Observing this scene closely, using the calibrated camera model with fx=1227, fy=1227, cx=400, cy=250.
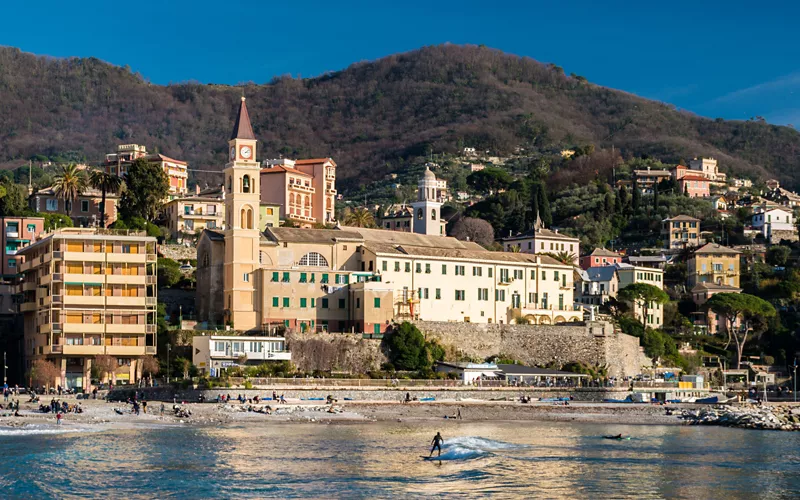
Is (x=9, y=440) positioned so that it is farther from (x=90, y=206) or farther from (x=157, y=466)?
(x=90, y=206)

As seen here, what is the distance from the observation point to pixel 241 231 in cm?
8594

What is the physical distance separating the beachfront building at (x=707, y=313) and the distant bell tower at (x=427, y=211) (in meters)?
26.4

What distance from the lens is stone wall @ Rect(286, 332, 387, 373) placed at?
81.5 metres

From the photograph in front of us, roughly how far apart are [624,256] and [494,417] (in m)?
58.6

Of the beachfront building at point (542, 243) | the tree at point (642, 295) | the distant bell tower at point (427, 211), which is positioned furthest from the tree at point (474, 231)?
the tree at point (642, 295)

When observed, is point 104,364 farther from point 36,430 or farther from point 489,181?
point 489,181

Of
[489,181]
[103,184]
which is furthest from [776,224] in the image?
[103,184]

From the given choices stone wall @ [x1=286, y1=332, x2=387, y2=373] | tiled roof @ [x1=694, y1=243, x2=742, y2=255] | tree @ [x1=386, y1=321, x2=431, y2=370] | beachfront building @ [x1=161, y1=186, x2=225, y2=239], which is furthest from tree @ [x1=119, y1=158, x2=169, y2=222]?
tiled roof @ [x1=694, y1=243, x2=742, y2=255]

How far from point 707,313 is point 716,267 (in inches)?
450

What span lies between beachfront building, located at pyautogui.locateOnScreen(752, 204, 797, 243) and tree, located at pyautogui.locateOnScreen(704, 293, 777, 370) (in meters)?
32.7

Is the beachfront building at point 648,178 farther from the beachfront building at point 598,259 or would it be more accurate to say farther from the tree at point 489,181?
the beachfront building at point 598,259

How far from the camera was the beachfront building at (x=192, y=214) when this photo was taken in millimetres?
108562

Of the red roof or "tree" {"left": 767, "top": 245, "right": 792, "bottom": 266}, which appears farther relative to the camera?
"tree" {"left": 767, "top": 245, "right": 792, "bottom": 266}

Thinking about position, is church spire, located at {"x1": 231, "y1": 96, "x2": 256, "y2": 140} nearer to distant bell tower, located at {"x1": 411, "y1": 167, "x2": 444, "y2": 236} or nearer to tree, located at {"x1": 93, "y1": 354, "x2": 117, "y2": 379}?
tree, located at {"x1": 93, "y1": 354, "x2": 117, "y2": 379}
